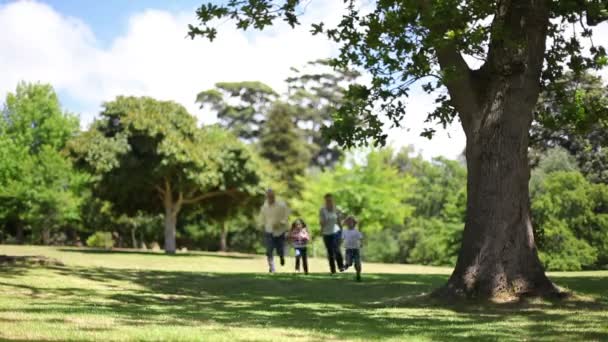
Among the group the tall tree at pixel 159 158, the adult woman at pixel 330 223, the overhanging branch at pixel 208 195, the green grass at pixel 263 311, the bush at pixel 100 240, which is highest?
the tall tree at pixel 159 158

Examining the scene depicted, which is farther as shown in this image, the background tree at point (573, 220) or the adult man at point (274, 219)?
the background tree at point (573, 220)

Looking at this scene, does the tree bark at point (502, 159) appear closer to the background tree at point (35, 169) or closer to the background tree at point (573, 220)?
the background tree at point (573, 220)

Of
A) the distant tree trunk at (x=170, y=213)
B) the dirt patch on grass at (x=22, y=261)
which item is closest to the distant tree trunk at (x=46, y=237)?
the distant tree trunk at (x=170, y=213)

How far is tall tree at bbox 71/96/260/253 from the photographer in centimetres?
3484

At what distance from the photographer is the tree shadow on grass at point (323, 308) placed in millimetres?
8375

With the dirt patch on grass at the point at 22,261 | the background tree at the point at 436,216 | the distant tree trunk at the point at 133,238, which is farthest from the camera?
the distant tree trunk at the point at 133,238

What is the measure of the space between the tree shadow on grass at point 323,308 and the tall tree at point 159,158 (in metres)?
18.7

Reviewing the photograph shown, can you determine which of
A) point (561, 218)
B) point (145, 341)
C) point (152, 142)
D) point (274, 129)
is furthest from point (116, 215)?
point (145, 341)

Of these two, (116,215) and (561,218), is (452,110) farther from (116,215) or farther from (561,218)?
(116,215)

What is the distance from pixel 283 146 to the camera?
64812mm

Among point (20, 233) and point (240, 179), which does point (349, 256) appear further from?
point (20, 233)

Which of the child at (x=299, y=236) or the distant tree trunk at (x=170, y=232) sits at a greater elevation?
the distant tree trunk at (x=170, y=232)

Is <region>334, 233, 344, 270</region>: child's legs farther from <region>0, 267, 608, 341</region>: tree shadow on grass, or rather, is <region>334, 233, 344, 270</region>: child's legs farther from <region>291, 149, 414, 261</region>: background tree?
<region>291, 149, 414, 261</region>: background tree

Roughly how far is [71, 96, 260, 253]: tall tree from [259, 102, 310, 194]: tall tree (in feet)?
82.7
